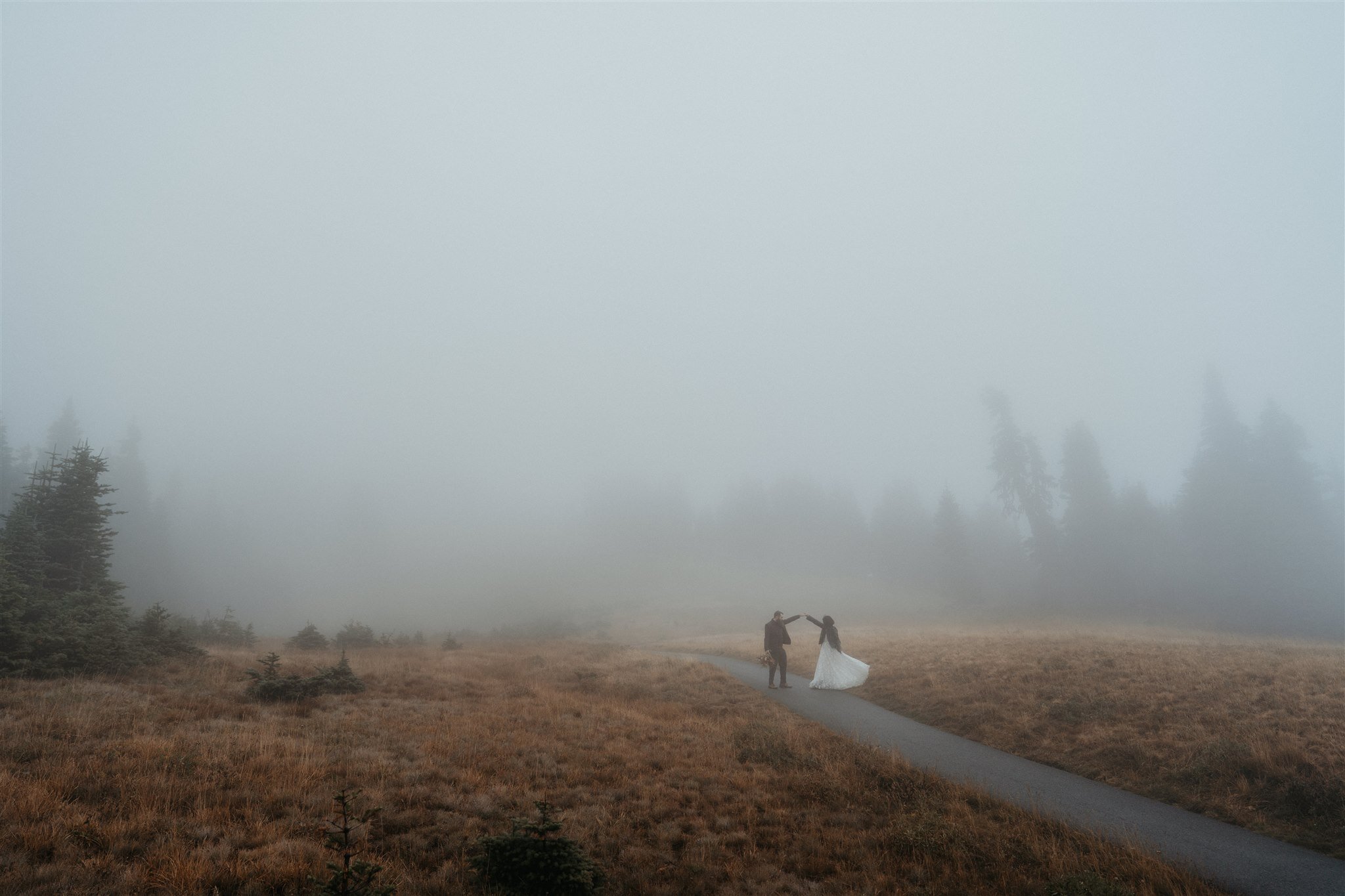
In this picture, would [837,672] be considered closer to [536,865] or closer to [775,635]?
[775,635]

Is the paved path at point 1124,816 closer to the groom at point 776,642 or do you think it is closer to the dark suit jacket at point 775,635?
the groom at point 776,642

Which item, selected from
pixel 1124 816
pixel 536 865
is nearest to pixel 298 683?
pixel 536 865

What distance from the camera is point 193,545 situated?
248 feet

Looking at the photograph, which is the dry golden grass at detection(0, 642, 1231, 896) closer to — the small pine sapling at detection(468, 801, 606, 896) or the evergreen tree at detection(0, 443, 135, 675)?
the small pine sapling at detection(468, 801, 606, 896)

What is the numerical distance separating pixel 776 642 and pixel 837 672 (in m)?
2.28

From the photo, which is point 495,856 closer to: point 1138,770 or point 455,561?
point 1138,770

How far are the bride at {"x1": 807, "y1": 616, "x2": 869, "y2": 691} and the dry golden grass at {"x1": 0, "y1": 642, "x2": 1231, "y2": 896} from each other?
6187mm

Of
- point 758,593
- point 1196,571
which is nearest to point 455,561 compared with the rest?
point 758,593

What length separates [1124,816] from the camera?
7484 mm

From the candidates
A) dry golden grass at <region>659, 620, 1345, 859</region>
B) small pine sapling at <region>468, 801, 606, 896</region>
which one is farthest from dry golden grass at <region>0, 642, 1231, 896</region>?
dry golden grass at <region>659, 620, 1345, 859</region>

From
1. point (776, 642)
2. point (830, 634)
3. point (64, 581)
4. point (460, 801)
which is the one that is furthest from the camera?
point (64, 581)

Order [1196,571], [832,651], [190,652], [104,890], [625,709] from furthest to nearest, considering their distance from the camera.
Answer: [1196,571], [832,651], [190,652], [625,709], [104,890]

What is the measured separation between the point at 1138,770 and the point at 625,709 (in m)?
10.6

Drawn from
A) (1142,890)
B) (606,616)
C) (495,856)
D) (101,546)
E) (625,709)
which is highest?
(101,546)
